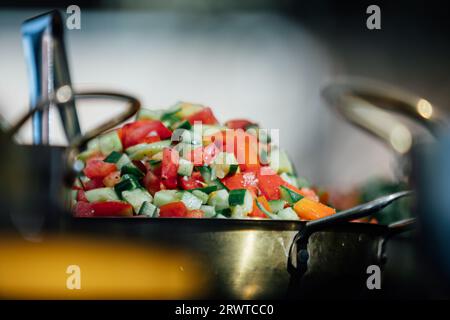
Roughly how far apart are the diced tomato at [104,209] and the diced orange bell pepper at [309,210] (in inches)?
8.7

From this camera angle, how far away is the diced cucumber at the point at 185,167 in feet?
3.14

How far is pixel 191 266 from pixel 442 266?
345mm

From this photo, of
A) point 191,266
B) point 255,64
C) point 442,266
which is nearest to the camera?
point 191,266

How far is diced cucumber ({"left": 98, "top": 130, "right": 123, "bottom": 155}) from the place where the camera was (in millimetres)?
1014

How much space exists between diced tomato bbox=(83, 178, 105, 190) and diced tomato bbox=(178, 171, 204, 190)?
109 millimetres

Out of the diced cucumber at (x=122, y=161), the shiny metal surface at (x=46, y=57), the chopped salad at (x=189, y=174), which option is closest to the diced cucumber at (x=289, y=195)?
the chopped salad at (x=189, y=174)

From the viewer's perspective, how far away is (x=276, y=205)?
0.95 m

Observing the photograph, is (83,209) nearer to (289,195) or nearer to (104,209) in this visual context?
(104,209)

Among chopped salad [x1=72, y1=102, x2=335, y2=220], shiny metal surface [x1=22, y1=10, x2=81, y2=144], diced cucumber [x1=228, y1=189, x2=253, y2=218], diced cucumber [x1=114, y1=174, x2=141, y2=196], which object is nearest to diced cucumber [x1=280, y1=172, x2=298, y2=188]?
chopped salad [x1=72, y1=102, x2=335, y2=220]

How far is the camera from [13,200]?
929mm

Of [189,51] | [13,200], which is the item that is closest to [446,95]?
[189,51]

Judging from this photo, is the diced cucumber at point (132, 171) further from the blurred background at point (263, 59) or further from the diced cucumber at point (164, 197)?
the blurred background at point (263, 59)

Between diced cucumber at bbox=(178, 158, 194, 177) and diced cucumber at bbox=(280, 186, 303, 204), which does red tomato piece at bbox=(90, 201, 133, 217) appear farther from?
diced cucumber at bbox=(280, 186, 303, 204)

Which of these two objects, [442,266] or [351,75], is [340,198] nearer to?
[351,75]
